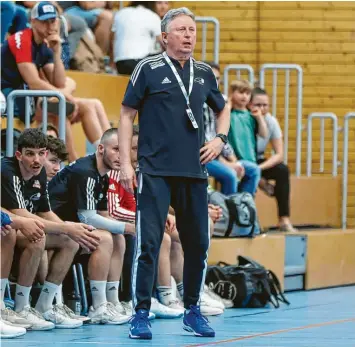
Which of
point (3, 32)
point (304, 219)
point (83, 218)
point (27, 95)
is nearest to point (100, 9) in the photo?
point (3, 32)

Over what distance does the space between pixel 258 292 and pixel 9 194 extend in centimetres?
274

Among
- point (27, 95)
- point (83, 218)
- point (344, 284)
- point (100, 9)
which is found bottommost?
point (344, 284)

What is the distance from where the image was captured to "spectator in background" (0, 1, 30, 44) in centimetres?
1155

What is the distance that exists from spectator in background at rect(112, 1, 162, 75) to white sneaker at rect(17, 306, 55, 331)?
5.24 m

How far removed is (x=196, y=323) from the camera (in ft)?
25.3

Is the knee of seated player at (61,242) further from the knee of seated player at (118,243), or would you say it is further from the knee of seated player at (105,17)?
the knee of seated player at (105,17)

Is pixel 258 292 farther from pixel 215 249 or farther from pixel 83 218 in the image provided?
pixel 83 218

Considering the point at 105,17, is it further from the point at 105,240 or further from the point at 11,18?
the point at 105,240

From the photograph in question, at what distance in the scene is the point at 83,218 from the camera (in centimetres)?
864

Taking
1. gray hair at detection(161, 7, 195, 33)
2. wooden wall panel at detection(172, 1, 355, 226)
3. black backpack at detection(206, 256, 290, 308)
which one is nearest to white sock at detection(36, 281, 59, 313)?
gray hair at detection(161, 7, 195, 33)

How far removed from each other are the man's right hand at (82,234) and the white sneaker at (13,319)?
2.03 feet

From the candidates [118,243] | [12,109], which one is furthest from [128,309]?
[12,109]

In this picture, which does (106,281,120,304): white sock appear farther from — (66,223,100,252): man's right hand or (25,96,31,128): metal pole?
(25,96,31,128): metal pole

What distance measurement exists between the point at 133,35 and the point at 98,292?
494cm
